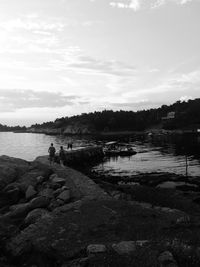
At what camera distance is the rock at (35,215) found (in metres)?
16.5

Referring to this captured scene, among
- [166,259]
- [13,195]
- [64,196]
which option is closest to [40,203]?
[64,196]

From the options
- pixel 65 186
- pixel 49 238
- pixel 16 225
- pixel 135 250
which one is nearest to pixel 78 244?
pixel 49 238

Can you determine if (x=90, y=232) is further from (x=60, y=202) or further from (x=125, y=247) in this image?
(x=60, y=202)

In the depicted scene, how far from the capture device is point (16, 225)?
54.8 feet

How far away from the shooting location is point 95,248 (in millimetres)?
12016

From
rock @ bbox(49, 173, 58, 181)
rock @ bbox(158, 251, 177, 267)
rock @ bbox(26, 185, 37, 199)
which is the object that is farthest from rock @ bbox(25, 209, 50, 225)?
rock @ bbox(49, 173, 58, 181)

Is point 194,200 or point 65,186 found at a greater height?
point 65,186

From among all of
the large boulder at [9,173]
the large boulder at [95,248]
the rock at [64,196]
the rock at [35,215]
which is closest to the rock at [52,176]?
the large boulder at [9,173]

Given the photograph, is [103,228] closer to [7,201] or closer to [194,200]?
[7,201]

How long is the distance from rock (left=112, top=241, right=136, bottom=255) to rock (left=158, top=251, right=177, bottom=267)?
1116mm

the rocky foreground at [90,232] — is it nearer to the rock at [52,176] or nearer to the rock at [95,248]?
the rock at [95,248]

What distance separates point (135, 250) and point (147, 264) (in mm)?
917

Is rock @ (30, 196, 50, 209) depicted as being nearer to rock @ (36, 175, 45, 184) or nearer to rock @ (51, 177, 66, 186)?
rock @ (51, 177, 66, 186)

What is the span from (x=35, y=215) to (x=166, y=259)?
26.8 feet
